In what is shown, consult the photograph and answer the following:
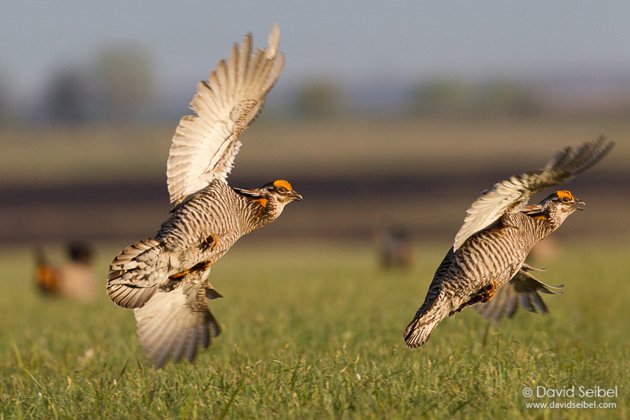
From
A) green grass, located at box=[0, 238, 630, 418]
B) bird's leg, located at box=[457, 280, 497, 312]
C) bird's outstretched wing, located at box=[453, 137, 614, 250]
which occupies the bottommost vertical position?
green grass, located at box=[0, 238, 630, 418]

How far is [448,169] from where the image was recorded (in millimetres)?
47312

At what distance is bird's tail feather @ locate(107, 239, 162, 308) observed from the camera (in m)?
5.47

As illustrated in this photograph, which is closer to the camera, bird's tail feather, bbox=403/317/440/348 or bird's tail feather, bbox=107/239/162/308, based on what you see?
bird's tail feather, bbox=403/317/440/348

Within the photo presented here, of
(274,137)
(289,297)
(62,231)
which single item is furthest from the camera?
(274,137)

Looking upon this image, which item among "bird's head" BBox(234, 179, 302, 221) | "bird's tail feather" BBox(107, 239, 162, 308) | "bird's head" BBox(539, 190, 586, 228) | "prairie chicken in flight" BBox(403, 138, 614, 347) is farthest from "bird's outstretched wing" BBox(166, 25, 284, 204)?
"bird's head" BBox(539, 190, 586, 228)

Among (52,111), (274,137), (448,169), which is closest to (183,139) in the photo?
(448,169)

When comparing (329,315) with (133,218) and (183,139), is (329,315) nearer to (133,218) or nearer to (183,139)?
(183,139)

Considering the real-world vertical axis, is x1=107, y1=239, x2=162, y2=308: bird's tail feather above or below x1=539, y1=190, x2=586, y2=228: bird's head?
below

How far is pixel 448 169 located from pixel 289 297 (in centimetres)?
3707

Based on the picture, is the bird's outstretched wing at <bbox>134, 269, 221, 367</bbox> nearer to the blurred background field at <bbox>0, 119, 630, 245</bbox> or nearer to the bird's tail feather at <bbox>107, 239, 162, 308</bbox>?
the bird's tail feather at <bbox>107, 239, 162, 308</bbox>

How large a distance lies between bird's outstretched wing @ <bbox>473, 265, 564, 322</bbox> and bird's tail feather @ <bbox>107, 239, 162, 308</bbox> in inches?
78.8

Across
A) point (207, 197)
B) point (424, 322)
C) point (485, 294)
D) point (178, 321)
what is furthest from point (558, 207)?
point (178, 321)

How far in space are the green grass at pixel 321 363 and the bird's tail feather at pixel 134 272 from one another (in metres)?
0.38

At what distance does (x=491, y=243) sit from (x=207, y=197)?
63.5 inches
